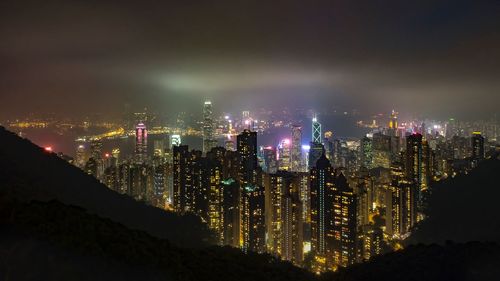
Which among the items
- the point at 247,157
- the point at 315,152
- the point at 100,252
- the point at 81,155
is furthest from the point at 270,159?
the point at 100,252

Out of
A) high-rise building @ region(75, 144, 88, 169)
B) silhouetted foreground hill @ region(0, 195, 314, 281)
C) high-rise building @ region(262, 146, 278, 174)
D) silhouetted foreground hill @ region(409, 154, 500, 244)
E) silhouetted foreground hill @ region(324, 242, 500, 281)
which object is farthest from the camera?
high-rise building @ region(262, 146, 278, 174)

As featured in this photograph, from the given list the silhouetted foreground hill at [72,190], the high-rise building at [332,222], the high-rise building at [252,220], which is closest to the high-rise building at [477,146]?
the high-rise building at [332,222]

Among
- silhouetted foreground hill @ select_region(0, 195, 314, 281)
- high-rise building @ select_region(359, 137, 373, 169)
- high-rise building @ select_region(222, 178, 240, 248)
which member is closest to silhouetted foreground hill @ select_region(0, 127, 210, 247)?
high-rise building @ select_region(222, 178, 240, 248)

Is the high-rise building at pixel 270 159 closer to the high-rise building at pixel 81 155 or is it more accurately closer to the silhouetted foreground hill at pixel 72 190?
the high-rise building at pixel 81 155

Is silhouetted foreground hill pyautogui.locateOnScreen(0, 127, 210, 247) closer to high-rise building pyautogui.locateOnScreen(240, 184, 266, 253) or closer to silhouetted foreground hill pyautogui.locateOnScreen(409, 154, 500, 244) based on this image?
high-rise building pyautogui.locateOnScreen(240, 184, 266, 253)

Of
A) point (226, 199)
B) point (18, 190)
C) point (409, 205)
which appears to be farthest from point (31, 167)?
point (409, 205)

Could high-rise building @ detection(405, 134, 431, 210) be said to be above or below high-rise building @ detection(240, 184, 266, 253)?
above

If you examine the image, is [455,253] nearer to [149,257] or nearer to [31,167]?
[149,257]
